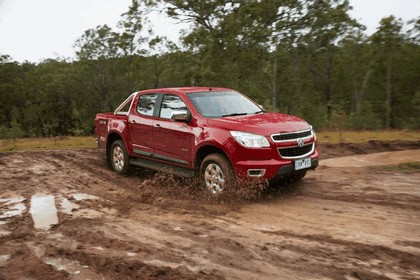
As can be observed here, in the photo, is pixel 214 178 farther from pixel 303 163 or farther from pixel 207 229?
pixel 207 229

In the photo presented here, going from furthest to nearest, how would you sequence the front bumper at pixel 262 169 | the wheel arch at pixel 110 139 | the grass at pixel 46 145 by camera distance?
the grass at pixel 46 145 → the wheel arch at pixel 110 139 → the front bumper at pixel 262 169

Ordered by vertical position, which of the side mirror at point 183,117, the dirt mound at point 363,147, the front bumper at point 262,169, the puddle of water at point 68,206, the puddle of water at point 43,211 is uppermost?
the side mirror at point 183,117

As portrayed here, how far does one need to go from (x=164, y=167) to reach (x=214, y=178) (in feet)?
4.90

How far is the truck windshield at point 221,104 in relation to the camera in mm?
6957

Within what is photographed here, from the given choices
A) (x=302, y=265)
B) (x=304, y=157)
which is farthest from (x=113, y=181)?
(x=302, y=265)

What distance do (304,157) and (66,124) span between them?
48.6 meters

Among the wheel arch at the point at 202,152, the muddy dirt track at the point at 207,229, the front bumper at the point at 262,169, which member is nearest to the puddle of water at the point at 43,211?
the muddy dirt track at the point at 207,229

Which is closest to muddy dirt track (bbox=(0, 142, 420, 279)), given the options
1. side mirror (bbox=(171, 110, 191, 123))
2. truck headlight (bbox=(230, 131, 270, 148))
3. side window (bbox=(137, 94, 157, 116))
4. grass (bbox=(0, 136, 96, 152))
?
truck headlight (bbox=(230, 131, 270, 148))

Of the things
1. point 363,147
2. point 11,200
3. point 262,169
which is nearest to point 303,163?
point 262,169

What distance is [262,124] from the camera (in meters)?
6.23

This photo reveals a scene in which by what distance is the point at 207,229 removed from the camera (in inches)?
196

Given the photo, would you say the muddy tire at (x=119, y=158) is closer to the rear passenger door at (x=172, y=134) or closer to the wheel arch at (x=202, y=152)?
the rear passenger door at (x=172, y=134)

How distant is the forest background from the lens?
23.4 metres

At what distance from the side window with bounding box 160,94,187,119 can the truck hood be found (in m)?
0.82
